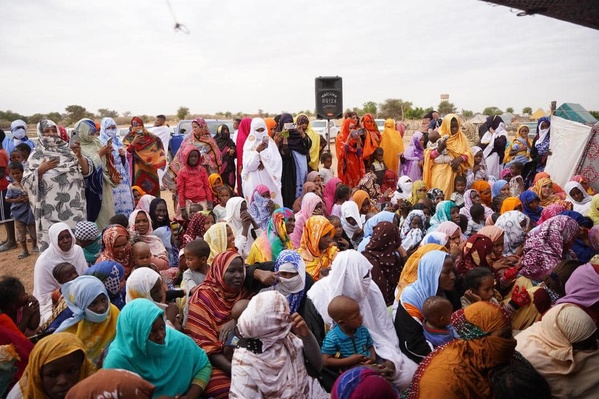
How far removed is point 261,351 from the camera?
8.48ft

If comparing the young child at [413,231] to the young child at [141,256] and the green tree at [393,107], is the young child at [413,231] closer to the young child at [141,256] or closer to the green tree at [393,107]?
the young child at [141,256]

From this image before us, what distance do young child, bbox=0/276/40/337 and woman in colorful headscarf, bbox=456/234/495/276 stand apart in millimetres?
3632

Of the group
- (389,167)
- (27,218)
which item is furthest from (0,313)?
(389,167)

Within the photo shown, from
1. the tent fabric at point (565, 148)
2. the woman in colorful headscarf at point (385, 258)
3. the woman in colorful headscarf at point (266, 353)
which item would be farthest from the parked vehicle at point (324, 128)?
the woman in colorful headscarf at point (266, 353)

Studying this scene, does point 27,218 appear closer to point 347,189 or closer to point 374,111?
point 347,189

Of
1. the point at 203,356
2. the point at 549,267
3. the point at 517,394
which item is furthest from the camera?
the point at 549,267

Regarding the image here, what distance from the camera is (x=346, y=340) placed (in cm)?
302

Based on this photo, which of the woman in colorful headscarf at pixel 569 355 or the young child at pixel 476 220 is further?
the young child at pixel 476 220

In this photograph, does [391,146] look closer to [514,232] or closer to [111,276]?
[514,232]

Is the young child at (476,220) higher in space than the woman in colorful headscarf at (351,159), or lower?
lower

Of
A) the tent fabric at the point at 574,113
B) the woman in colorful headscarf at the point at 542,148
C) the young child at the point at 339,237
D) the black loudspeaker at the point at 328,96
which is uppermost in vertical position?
the black loudspeaker at the point at 328,96

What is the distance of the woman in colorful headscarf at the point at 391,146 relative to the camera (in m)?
10.8

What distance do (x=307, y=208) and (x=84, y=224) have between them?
2.71 m

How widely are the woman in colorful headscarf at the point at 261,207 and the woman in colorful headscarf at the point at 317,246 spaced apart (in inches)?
69.7
